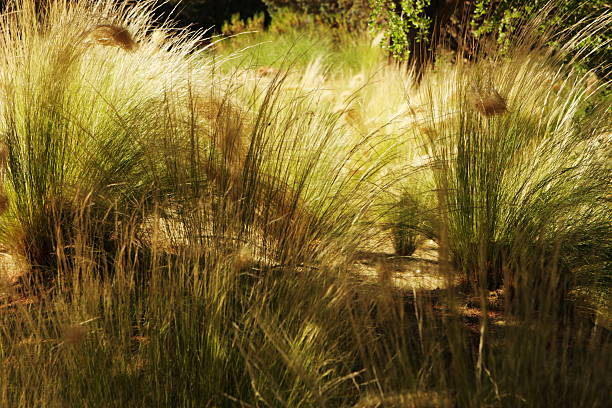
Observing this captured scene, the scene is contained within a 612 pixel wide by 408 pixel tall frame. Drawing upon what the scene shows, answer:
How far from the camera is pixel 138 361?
2.11 metres

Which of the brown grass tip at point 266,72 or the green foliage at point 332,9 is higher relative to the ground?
the green foliage at point 332,9

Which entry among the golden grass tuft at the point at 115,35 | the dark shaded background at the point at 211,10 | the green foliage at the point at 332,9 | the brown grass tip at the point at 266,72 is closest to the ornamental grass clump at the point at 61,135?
the golden grass tuft at the point at 115,35

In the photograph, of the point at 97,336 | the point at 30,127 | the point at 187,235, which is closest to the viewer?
the point at 97,336

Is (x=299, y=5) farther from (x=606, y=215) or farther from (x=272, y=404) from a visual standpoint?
(x=272, y=404)

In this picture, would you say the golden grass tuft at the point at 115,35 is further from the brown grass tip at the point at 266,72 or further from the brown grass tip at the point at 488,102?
the brown grass tip at the point at 266,72

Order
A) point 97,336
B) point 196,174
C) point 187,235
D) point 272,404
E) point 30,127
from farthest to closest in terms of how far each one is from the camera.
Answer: point 30,127
point 196,174
point 187,235
point 97,336
point 272,404

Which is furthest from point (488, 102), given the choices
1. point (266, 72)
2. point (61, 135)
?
point (266, 72)

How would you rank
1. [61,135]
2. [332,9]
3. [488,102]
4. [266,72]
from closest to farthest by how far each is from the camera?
1. [488,102]
2. [61,135]
3. [266,72]
4. [332,9]

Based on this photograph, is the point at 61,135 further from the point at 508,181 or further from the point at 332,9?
the point at 332,9

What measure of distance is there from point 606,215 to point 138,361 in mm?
2116

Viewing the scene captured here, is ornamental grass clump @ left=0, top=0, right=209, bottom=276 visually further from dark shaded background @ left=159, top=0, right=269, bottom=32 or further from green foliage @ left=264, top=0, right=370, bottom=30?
dark shaded background @ left=159, top=0, right=269, bottom=32

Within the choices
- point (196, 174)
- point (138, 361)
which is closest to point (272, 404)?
point (138, 361)

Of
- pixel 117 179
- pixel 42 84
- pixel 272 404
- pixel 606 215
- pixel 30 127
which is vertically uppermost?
pixel 42 84

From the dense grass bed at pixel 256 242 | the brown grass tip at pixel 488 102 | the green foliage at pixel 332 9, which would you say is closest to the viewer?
the dense grass bed at pixel 256 242
